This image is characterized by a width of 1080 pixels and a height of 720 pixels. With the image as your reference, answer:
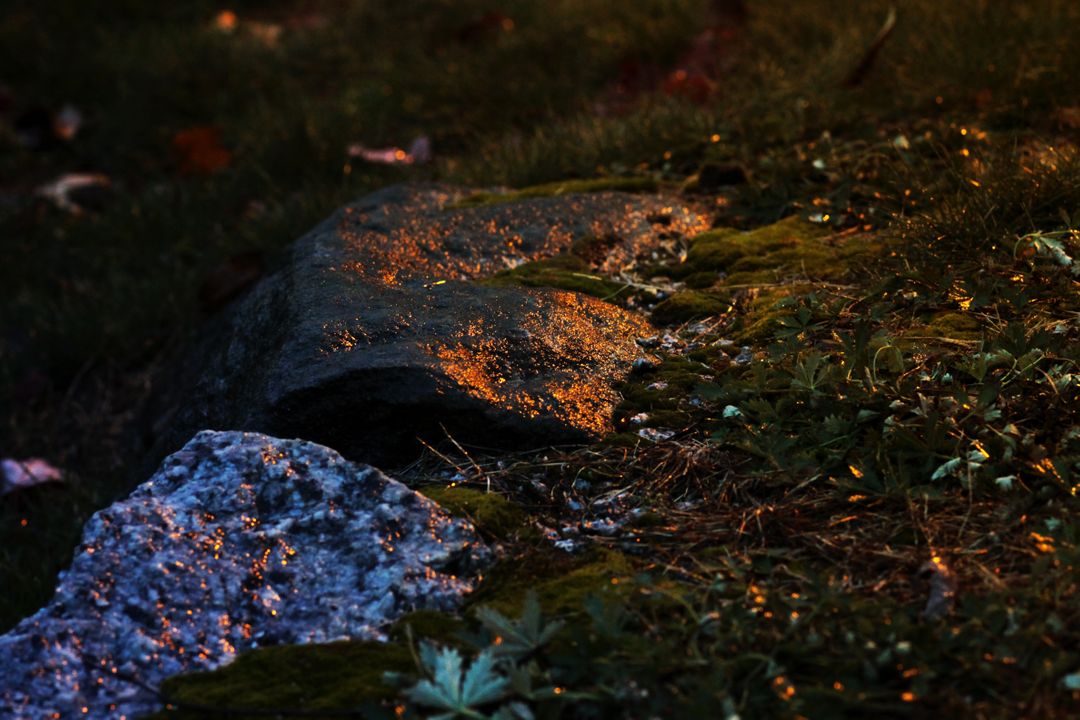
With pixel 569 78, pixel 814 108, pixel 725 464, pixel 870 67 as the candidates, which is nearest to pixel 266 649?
pixel 725 464

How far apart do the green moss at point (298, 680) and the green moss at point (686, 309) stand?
1.26m

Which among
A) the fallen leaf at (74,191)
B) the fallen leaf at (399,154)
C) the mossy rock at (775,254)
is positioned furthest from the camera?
the fallen leaf at (74,191)

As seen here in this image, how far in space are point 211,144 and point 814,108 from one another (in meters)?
3.00

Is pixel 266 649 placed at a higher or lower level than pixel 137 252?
higher

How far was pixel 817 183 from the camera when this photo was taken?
3254 millimetres

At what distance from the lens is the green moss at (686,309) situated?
102 inches

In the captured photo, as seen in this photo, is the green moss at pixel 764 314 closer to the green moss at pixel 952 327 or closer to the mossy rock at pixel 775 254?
the mossy rock at pixel 775 254

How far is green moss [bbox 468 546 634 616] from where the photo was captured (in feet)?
5.43

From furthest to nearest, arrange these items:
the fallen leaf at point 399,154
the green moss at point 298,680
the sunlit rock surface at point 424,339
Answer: the fallen leaf at point 399,154
the sunlit rock surface at point 424,339
the green moss at point 298,680

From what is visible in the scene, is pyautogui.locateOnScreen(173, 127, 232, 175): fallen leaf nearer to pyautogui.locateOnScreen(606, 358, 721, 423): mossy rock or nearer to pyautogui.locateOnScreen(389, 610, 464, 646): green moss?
pyautogui.locateOnScreen(606, 358, 721, 423): mossy rock

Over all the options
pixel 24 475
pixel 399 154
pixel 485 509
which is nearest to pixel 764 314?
pixel 485 509

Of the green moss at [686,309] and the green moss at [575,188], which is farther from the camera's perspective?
the green moss at [575,188]

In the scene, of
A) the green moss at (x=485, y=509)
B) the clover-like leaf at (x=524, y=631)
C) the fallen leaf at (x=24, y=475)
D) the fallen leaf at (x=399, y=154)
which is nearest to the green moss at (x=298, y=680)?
the clover-like leaf at (x=524, y=631)

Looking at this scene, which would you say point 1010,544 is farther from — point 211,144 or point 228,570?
point 211,144
